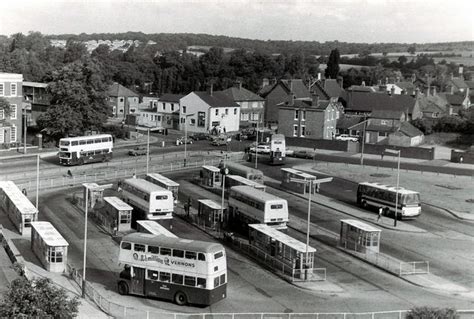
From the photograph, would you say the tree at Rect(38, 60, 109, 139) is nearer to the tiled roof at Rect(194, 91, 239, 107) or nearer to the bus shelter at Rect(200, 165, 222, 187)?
the tiled roof at Rect(194, 91, 239, 107)

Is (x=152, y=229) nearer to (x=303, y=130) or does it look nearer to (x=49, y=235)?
(x=49, y=235)

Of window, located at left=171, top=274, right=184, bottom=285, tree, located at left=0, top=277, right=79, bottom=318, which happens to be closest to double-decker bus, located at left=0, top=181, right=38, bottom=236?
window, located at left=171, top=274, right=184, bottom=285

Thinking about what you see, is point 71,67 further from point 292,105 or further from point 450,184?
point 450,184

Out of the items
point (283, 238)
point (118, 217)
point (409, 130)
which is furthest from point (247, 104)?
point (283, 238)

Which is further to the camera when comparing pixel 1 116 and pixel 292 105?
pixel 292 105

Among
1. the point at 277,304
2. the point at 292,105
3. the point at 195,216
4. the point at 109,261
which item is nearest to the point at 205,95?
the point at 292,105

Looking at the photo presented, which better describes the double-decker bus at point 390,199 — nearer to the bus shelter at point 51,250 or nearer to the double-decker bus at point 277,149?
the double-decker bus at point 277,149
